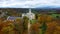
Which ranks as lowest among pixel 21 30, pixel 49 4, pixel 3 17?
pixel 21 30

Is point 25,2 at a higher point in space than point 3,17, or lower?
higher

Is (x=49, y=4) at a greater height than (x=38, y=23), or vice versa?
(x=49, y=4)

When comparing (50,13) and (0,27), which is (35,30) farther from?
(0,27)

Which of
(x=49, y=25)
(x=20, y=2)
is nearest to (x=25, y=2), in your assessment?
(x=20, y=2)

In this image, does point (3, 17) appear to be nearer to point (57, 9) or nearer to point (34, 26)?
point (34, 26)

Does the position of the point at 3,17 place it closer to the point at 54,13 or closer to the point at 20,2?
the point at 20,2

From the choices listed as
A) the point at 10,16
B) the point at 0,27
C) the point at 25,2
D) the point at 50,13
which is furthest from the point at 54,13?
the point at 0,27

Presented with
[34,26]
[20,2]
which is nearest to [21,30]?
[34,26]
